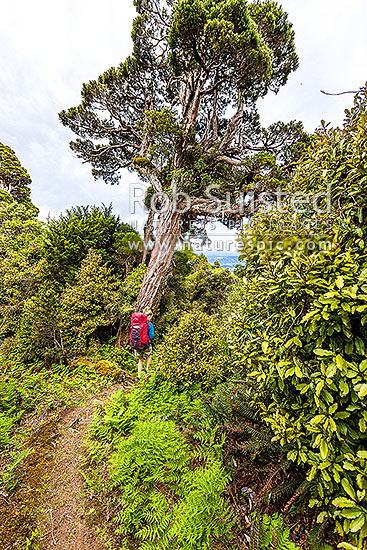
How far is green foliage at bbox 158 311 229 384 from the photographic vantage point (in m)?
3.52

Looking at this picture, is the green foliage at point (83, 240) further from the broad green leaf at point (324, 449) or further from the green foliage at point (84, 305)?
the broad green leaf at point (324, 449)

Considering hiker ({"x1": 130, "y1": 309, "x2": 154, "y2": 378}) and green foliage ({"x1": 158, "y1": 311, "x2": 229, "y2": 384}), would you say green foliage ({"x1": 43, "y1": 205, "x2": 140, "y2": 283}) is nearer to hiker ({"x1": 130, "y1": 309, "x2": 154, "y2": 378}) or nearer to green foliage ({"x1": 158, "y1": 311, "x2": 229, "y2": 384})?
hiker ({"x1": 130, "y1": 309, "x2": 154, "y2": 378})

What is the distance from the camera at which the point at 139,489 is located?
2262 millimetres

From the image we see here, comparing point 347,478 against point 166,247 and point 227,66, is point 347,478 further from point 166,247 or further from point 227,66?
point 227,66

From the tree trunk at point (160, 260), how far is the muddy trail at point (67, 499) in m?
4.10

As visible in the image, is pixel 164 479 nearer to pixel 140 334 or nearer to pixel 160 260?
pixel 140 334

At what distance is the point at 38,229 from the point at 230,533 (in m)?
11.7

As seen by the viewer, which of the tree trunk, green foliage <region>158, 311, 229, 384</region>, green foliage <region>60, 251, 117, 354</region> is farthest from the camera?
the tree trunk

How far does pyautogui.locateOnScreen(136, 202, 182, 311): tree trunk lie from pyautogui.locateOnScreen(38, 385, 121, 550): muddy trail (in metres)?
4.10

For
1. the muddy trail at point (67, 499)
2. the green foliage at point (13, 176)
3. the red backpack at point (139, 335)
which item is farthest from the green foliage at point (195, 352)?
the green foliage at point (13, 176)

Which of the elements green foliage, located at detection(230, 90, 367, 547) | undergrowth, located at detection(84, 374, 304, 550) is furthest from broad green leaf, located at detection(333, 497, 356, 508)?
undergrowth, located at detection(84, 374, 304, 550)

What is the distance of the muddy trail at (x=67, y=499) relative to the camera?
2.19m

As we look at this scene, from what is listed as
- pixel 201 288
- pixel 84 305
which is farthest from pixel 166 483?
pixel 201 288

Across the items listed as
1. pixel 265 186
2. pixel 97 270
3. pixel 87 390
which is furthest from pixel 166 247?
pixel 87 390
